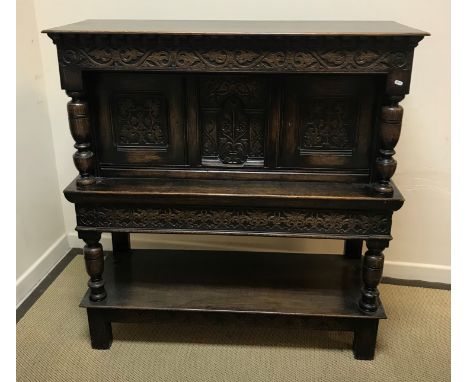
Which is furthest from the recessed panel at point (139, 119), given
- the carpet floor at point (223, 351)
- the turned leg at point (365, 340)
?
the turned leg at point (365, 340)

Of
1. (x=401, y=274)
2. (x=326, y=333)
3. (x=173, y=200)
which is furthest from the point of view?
(x=401, y=274)

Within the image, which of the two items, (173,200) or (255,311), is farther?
(255,311)

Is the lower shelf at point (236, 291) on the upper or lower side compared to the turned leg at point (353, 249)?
lower

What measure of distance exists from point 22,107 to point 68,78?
0.66 meters

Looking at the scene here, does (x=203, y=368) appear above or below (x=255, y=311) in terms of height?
below

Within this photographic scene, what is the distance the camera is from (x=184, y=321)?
1.73m

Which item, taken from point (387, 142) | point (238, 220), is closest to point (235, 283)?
point (238, 220)

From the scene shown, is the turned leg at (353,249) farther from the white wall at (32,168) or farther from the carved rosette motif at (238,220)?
the white wall at (32,168)

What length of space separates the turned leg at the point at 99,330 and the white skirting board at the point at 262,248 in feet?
2.03

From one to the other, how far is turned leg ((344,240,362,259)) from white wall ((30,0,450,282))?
0.19m

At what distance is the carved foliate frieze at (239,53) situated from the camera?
138 cm

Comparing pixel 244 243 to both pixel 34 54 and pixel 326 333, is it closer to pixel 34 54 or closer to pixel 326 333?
pixel 326 333

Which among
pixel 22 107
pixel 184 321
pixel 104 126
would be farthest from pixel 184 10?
pixel 184 321

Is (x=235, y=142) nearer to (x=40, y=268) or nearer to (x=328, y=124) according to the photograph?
(x=328, y=124)
